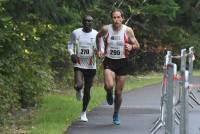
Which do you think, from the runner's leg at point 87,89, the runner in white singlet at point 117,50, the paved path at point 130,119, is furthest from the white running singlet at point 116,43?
the paved path at point 130,119

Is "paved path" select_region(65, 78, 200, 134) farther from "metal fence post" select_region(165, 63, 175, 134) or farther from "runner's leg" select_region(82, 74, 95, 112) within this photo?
"metal fence post" select_region(165, 63, 175, 134)

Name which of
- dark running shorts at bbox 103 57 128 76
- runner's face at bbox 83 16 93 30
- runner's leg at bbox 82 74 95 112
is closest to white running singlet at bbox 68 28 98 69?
runner's face at bbox 83 16 93 30

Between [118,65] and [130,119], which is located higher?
[118,65]

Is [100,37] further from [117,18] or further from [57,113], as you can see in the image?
[57,113]

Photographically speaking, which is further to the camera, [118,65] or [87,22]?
[87,22]

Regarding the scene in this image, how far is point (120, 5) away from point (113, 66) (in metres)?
18.4

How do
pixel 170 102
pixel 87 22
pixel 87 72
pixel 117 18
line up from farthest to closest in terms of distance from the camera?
pixel 87 72
pixel 87 22
pixel 117 18
pixel 170 102

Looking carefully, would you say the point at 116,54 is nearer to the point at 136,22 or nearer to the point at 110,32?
the point at 110,32

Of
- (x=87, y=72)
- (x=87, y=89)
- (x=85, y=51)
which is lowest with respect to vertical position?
(x=87, y=89)

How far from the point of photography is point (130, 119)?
1380cm

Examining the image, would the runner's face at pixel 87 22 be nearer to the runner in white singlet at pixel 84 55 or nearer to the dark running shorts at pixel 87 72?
the runner in white singlet at pixel 84 55

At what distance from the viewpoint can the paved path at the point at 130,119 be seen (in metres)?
12.1

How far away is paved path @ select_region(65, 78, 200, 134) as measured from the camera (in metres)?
12.1

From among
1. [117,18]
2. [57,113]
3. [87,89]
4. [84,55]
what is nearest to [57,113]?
[57,113]
